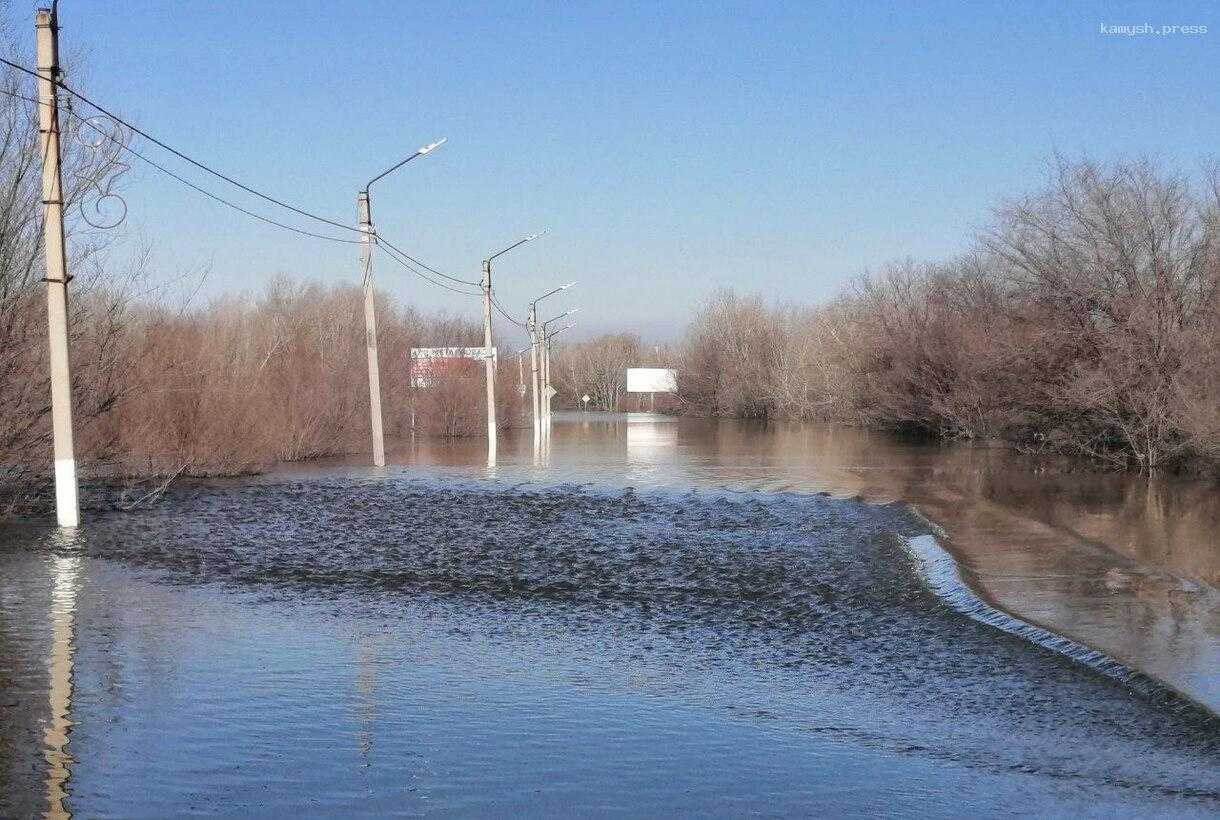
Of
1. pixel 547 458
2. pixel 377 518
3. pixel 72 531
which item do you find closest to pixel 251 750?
pixel 72 531

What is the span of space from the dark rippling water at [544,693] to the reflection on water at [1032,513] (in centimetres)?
102

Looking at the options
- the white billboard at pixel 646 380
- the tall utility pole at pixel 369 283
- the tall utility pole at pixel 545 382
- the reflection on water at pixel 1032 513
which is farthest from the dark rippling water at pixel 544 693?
the white billboard at pixel 646 380

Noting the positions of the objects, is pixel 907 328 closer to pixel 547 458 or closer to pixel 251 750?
pixel 547 458

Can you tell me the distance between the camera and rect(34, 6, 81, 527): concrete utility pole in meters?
15.5

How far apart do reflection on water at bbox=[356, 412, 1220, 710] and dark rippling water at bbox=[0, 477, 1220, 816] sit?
3.34 ft

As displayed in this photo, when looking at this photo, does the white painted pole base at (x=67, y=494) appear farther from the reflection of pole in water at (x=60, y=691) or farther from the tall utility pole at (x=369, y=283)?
the tall utility pole at (x=369, y=283)

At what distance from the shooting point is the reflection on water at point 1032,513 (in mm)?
10492

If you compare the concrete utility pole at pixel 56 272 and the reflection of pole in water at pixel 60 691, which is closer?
the reflection of pole in water at pixel 60 691

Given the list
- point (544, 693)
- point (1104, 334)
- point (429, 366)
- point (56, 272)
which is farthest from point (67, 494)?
point (429, 366)

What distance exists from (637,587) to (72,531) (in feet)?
25.9

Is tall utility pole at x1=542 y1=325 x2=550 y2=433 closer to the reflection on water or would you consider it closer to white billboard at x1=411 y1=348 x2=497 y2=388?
white billboard at x1=411 y1=348 x2=497 y2=388

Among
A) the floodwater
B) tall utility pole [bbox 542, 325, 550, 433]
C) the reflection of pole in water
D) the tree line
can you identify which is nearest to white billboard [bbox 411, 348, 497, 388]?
tall utility pole [bbox 542, 325, 550, 433]

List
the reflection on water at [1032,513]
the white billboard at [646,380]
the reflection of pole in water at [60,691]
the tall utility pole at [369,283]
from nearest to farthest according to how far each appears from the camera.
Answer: the reflection of pole in water at [60,691], the reflection on water at [1032,513], the tall utility pole at [369,283], the white billboard at [646,380]

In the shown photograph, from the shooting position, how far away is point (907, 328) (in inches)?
2435
